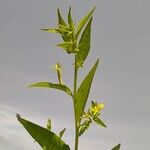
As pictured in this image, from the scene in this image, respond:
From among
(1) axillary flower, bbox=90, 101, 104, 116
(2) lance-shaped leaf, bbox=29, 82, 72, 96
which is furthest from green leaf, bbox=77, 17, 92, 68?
(1) axillary flower, bbox=90, 101, 104, 116

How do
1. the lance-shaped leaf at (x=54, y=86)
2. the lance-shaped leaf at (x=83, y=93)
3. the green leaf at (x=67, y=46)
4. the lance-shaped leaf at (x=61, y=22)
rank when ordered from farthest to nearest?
1. the lance-shaped leaf at (x=61, y=22)
2. the green leaf at (x=67, y=46)
3. the lance-shaped leaf at (x=54, y=86)
4. the lance-shaped leaf at (x=83, y=93)

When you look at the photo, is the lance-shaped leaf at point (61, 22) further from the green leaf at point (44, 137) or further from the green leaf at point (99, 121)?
the green leaf at point (44, 137)

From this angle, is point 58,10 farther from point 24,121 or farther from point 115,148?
point 115,148

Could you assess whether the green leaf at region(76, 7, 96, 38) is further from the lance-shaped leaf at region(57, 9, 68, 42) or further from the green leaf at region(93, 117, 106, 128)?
the green leaf at region(93, 117, 106, 128)

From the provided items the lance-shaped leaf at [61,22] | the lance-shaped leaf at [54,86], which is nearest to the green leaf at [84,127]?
the lance-shaped leaf at [54,86]

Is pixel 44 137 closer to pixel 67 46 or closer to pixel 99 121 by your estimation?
pixel 99 121

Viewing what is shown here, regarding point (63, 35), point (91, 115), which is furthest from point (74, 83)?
point (63, 35)

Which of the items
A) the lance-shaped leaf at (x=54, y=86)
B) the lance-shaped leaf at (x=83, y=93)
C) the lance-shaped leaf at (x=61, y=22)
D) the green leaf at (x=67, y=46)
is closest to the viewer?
the lance-shaped leaf at (x=83, y=93)
